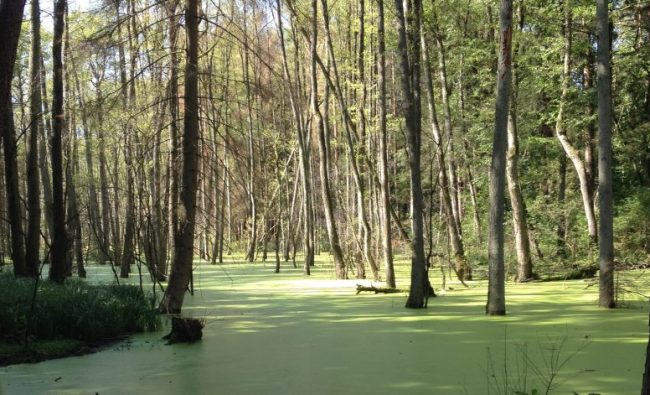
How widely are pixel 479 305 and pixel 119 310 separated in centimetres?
456

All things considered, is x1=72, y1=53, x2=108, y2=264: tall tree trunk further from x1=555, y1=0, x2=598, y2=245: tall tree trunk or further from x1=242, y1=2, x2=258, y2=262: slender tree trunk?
x1=555, y1=0, x2=598, y2=245: tall tree trunk

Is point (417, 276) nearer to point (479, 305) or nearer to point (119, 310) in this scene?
point (479, 305)

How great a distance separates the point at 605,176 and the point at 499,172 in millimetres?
1522

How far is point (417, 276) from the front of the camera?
7.74 metres

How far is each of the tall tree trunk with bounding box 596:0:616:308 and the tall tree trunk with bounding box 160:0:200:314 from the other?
5038 millimetres

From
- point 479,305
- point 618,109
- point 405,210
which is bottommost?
point 479,305

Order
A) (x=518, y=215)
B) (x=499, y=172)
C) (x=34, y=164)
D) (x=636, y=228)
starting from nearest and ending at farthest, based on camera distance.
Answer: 1. (x=499, y=172)
2. (x=34, y=164)
3. (x=518, y=215)
4. (x=636, y=228)

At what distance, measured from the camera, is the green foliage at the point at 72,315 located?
586 cm

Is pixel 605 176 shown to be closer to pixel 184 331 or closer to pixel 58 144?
pixel 184 331

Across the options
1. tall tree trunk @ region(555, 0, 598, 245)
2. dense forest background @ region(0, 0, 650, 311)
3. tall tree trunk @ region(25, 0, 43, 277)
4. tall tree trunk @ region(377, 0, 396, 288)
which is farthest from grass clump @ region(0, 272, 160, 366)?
tall tree trunk @ region(555, 0, 598, 245)

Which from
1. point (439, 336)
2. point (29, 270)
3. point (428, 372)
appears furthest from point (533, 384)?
point (29, 270)

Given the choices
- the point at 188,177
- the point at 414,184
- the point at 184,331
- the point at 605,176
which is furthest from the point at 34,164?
the point at 605,176

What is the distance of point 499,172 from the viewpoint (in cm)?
701

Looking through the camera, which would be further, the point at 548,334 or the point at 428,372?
the point at 548,334
